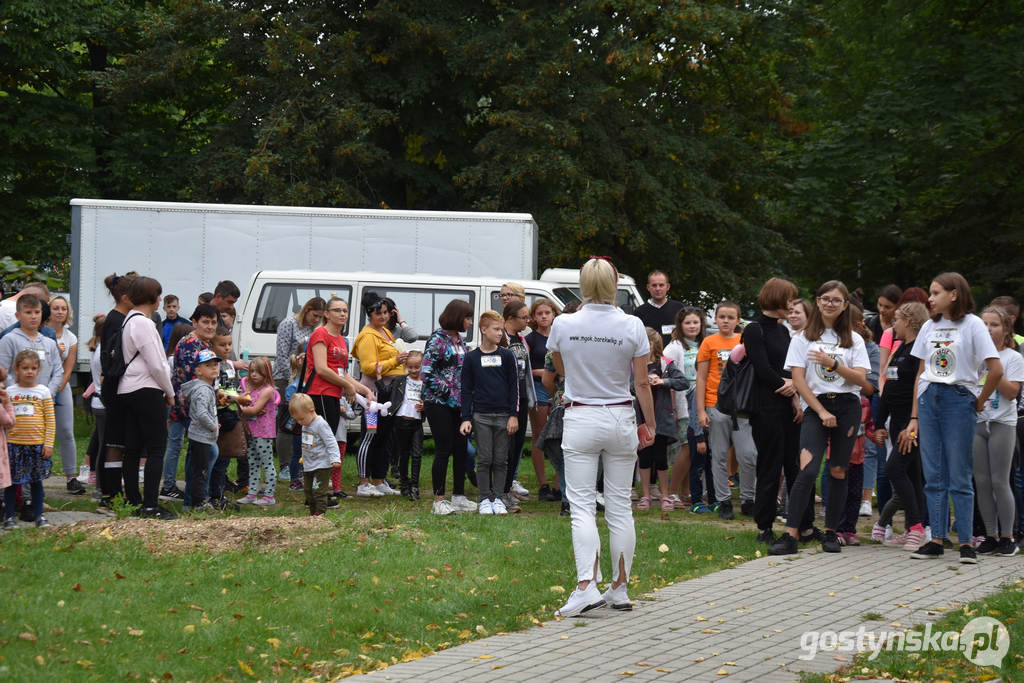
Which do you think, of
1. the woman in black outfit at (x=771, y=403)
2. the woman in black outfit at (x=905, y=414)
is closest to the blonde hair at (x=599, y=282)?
the woman in black outfit at (x=771, y=403)

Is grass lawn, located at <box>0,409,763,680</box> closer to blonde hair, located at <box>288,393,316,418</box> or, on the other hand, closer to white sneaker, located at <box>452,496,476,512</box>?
white sneaker, located at <box>452,496,476,512</box>

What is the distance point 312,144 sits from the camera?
76.0 ft

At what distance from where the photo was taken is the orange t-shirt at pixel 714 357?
1141 cm

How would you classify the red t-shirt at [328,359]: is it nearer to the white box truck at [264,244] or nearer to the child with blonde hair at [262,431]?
the child with blonde hair at [262,431]

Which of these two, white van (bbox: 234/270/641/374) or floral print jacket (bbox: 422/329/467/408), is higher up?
white van (bbox: 234/270/641/374)

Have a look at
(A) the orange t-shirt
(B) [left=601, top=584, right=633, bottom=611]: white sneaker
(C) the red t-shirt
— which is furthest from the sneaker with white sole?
(B) [left=601, top=584, right=633, bottom=611]: white sneaker

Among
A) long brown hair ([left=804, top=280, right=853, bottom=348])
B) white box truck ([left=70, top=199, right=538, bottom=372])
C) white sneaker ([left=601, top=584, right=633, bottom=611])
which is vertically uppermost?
white box truck ([left=70, top=199, right=538, bottom=372])

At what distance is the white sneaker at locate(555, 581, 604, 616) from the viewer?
22.9 feet

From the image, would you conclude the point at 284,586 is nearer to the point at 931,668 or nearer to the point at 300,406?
the point at 300,406

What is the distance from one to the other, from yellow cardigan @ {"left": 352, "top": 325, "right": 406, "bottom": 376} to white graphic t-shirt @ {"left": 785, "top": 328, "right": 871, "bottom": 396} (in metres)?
4.85

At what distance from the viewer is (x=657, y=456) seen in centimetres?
1172

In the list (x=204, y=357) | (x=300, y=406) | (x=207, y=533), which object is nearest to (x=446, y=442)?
(x=300, y=406)

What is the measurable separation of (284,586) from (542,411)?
17.2 ft

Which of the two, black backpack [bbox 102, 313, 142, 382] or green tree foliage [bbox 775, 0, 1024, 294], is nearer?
black backpack [bbox 102, 313, 142, 382]
